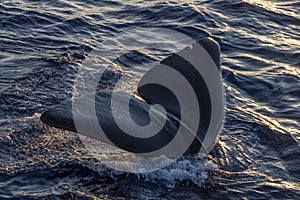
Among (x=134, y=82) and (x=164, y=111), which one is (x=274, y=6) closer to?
(x=134, y=82)

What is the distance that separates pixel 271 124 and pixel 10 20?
8.57m

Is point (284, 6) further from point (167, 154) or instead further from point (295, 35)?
point (167, 154)

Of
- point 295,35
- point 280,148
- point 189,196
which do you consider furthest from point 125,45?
point 189,196

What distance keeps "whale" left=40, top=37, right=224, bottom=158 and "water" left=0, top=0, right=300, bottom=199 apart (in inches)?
25.3

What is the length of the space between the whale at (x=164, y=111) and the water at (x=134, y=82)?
2.11 ft

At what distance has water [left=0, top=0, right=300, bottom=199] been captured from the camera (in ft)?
34.4

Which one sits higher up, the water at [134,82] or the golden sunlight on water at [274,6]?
the golden sunlight on water at [274,6]

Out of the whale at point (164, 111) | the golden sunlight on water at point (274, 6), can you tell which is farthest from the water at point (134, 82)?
the whale at point (164, 111)

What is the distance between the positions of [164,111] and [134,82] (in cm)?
374

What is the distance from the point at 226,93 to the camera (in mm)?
14352

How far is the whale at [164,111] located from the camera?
30.0 ft

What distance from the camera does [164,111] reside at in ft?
35.7

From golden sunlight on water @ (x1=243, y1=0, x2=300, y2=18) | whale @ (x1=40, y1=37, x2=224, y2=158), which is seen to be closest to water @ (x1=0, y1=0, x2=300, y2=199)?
golden sunlight on water @ (x1=243, y1=0, x2=300, y2=18)

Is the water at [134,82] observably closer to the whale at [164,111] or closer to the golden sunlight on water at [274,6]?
the golden sunlight on water at [274,6]
